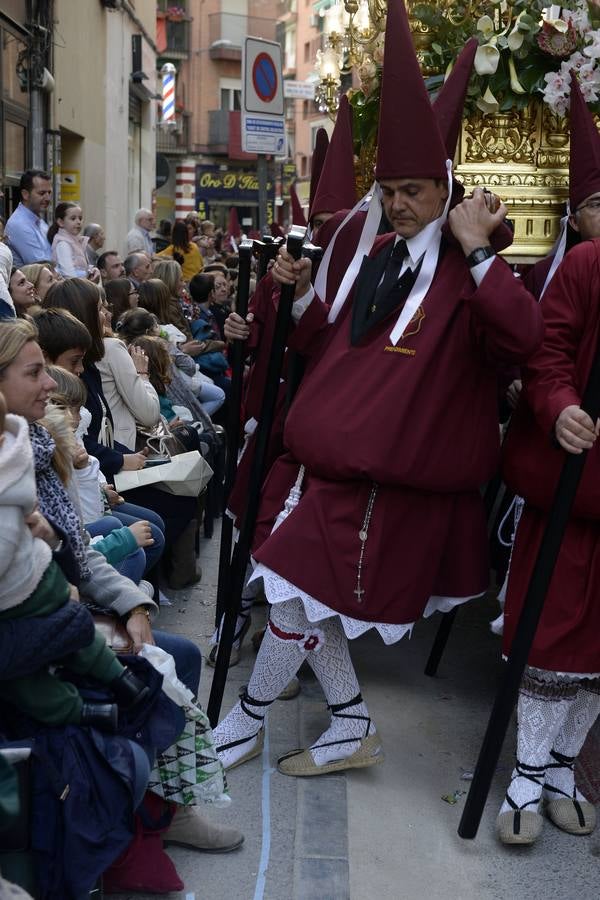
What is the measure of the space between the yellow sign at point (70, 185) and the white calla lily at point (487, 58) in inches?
465

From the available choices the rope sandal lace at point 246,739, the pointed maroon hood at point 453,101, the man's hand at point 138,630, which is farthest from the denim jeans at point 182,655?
the pointed maroon hood at point 453,101

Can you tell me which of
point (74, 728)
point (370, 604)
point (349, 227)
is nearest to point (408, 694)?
point (370, 604)

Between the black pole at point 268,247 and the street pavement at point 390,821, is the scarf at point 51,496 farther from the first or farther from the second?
the black pole at point 268,247

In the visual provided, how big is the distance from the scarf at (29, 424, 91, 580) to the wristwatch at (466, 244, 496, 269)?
127 cm

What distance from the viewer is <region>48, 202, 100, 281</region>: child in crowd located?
378 inches

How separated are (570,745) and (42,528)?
6.02 feet

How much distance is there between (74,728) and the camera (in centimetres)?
278

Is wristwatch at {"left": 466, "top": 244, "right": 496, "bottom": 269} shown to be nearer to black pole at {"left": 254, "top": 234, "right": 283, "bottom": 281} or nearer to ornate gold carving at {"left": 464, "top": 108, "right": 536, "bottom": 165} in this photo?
black pole at {"left": 254, "top": 234, "right": 283, "bottom": 281}

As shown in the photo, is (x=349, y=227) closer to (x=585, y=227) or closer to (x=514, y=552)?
(x=585, y=227)

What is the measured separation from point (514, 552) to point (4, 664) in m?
1.72

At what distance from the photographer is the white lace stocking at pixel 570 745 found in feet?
12.2

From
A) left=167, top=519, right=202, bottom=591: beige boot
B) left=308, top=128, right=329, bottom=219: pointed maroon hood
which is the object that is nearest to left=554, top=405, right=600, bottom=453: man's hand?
left=167, top=519, right=202, bottom=591: beige boot

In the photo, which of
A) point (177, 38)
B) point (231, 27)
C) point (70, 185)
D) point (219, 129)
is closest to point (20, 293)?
point (70, 185)

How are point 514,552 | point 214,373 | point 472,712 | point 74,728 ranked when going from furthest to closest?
1. point 214,373
2. point 472,712
3. point 514,552
4. point 74,728
